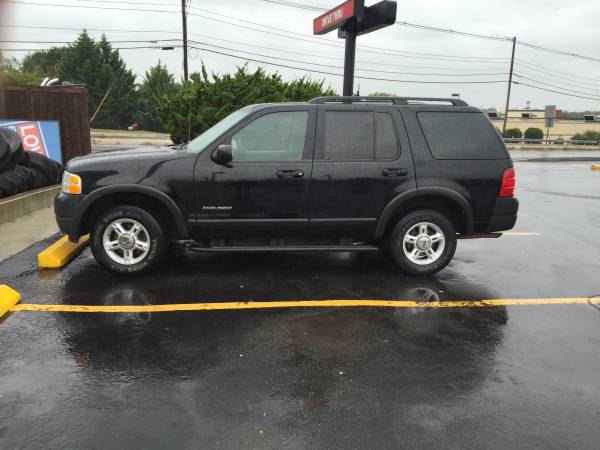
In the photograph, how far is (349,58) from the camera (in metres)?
9.91

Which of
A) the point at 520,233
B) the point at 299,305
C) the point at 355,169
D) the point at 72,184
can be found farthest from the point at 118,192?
the point at 520,233

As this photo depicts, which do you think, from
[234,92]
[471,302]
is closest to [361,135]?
[471,302]

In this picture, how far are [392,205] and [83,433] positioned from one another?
3714mm

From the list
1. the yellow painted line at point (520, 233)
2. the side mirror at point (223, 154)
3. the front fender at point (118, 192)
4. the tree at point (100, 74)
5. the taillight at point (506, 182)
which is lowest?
the yellow painted line at point (520, 233)

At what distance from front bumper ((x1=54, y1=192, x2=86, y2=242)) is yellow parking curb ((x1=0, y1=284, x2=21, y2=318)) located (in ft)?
2.74

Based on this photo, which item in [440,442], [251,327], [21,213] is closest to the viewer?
[440,442]

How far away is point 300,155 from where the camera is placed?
17.7 ft

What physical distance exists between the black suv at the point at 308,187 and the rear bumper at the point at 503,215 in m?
0.01

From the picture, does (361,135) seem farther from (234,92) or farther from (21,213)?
(234,92)

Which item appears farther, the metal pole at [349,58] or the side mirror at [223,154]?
the metal pole at [349,58]

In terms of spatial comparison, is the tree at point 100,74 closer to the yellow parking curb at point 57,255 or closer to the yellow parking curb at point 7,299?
the yellow parking curb at point 57,255

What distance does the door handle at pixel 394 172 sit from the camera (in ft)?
17.9

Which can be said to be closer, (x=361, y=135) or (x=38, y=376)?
(x=38, y=376)

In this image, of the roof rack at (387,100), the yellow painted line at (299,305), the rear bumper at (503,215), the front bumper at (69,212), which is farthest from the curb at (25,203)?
the rear bumper at (503,215)
